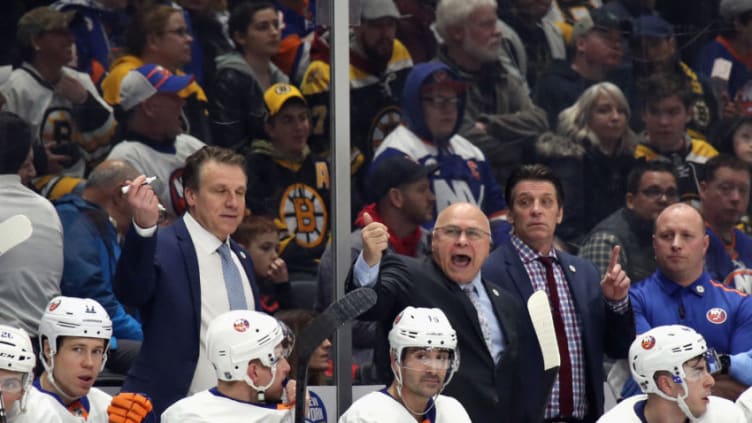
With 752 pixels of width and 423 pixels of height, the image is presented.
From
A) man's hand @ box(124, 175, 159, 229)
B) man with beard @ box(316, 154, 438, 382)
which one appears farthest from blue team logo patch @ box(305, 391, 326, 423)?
man's hand @ box(124, 175, 159, 229)

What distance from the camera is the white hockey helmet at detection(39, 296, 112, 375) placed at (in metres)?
4.21

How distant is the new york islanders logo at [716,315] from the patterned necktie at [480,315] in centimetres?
94

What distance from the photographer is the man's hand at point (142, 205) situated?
4.23 m

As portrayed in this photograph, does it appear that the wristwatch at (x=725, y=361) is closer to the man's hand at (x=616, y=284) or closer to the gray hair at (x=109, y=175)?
the man's hand at (x=616, y=284)

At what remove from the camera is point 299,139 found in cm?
536

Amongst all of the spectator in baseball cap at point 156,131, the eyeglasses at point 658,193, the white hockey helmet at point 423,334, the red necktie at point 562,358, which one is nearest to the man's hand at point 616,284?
the red necktie at point 562,358

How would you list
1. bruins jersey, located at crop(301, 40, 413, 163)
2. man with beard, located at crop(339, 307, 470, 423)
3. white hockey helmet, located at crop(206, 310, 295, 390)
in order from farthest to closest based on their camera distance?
bruins jersey, located at crop(301, 40, 413, 163) < man with beard, located at crop(339, 307, 470, 423) < white hockey helmet, located at crop(206, 310, 295, 390)

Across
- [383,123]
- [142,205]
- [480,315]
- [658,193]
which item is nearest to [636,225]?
[658,193]

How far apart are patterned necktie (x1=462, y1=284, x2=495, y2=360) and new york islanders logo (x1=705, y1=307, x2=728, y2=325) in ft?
3.07

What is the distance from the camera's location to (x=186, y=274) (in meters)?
4.49

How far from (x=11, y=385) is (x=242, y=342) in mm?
698

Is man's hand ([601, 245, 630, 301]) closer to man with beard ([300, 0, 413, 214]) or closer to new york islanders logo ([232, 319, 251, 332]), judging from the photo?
man with beard ([300, 0, 413, 214])

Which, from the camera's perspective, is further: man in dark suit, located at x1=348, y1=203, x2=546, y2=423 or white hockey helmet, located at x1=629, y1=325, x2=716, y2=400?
man in dark suit, located at x1=348, y1=203, x2=546, y2=423

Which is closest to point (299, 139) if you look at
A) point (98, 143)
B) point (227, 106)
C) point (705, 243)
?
point (227, 106)
